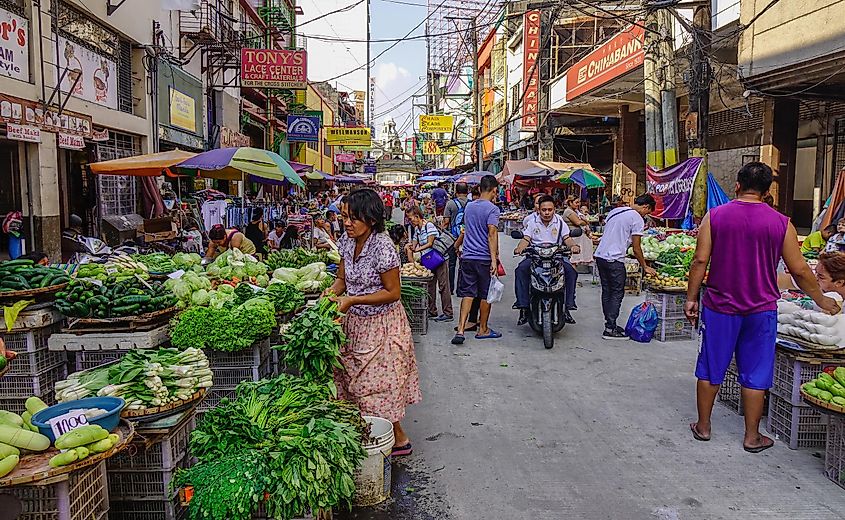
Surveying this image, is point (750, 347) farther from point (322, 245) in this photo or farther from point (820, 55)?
point (322, 245)

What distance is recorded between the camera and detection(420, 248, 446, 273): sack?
9172 mm

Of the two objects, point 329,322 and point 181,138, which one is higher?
point 181,138

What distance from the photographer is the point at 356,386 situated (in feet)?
14.5

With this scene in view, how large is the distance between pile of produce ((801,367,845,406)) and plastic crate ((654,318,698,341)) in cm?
367

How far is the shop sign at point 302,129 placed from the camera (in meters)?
26.2

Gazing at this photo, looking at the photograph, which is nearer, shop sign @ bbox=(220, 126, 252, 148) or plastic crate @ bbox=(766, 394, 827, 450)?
plastic crate @ bbox=(766, 394, 827, 450)

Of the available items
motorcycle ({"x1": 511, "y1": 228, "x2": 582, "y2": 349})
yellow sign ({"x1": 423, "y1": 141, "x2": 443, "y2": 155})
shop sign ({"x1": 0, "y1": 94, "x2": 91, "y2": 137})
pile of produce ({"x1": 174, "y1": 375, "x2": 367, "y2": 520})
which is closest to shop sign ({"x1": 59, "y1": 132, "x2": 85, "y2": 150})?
shop sign ({"x1": 0, "y1": 94, "x2": 91, "y2": 137})

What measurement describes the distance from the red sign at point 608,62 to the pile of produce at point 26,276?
11134 mm

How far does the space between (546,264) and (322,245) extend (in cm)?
463

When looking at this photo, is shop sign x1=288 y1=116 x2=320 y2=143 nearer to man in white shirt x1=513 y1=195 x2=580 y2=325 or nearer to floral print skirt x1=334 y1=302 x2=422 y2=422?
man in white shirt x1=513 y1=195 x2=580 y2=325

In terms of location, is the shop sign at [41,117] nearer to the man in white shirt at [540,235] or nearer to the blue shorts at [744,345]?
the man in white shirt at [540,235]

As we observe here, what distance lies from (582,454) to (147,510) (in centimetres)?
302

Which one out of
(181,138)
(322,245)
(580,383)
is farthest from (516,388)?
(181,138)

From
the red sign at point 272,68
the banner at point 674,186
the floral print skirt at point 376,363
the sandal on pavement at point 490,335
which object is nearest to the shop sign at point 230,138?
the red sign at point 272,68
